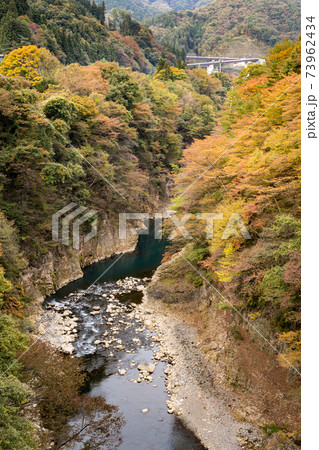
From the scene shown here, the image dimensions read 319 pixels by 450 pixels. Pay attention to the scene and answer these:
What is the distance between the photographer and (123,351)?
48.0 feet

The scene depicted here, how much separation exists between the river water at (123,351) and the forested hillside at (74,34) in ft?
80.7

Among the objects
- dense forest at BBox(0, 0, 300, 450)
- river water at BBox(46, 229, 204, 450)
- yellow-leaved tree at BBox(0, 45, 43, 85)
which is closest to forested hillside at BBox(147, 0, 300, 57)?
dense forest at BBox(0, 0, 300, 450)

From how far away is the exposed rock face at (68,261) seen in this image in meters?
18.4

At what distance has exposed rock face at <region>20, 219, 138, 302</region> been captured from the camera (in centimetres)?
1841

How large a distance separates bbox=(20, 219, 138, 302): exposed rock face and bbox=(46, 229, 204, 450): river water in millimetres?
590

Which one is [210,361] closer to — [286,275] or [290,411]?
[290,411]

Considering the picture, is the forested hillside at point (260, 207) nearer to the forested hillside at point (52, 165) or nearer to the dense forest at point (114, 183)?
the dense forest at point (114, 183)

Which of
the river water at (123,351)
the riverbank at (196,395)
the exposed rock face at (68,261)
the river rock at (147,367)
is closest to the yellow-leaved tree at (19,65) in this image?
the exposed rock face at (68,261)

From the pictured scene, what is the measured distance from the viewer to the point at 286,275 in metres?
8.09

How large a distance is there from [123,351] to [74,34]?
44478mm

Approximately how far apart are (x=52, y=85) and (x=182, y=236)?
1593cm

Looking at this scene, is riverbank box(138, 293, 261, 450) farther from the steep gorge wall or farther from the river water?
the river water

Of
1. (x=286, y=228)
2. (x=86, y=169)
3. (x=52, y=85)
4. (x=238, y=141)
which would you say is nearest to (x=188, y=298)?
(x=238, y=141)

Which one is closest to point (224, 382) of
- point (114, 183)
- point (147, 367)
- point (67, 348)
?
point (147, 367)
